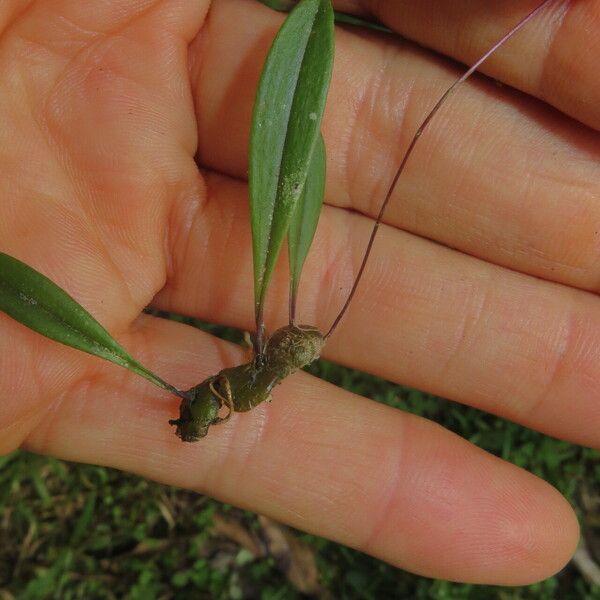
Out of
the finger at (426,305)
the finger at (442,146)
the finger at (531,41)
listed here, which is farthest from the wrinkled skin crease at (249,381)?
the finger at (531,41)

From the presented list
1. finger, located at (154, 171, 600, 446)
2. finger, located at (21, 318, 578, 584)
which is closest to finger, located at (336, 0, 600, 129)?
finger, located at (154, 171, 600, 446)

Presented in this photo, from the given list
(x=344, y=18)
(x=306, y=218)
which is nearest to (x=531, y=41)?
(x=344, y=18)

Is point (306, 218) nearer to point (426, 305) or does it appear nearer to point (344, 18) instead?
point (426, 305)

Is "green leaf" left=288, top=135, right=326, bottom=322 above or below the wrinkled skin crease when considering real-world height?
above

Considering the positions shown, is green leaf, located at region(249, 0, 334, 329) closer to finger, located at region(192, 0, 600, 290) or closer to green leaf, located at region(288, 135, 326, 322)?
green leaf, located at region(288, 135, 326, 322)

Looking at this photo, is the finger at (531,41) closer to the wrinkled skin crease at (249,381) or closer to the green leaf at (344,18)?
the green leaf at (344,18)

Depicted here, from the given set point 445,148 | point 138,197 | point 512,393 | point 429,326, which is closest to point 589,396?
point 512,393

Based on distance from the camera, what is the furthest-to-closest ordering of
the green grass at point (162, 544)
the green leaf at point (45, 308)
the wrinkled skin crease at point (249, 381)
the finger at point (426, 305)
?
the green grass at point (162, 544) < the finger at point (426, 305) < the wrinkled skin crease at point (249, 381) < the green leaf at point (45, 308)

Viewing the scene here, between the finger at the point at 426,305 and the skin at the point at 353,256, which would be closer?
the skin at the point at 353,256
